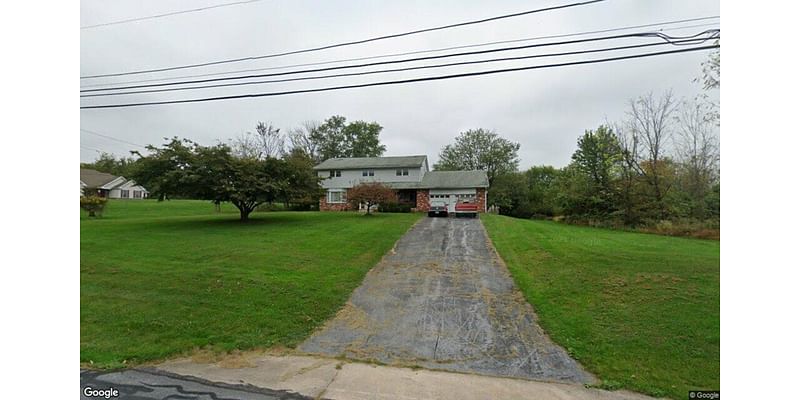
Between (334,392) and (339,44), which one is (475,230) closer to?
(339,44)

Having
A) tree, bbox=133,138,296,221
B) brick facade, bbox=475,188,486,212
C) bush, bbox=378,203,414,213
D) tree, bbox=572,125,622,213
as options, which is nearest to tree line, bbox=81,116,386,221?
tree, bbox=133,138,296,221

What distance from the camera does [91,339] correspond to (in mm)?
4461

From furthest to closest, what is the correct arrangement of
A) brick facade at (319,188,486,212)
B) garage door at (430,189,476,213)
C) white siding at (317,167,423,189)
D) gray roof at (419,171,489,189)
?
white siding at (317,167,423,189) → gray roof at (419,171,489,189) → brick facade at (319,188,486,212) → garage door at (430,189,476,213)

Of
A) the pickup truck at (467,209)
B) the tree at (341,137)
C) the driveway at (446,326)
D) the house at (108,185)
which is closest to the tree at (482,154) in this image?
the tree at (341,137)

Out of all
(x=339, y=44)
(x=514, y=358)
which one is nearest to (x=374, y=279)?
(x=514, y=358)

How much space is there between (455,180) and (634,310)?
20.8 metres

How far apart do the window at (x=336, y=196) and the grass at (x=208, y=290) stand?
14964mm

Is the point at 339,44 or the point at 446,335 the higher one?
the point at 339,44

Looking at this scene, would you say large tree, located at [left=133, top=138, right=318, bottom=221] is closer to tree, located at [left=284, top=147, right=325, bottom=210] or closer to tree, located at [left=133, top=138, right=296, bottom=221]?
tree, located at [left=133, top=138, right=296, bottom=221]

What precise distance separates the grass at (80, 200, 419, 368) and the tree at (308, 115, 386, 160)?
3458 cm

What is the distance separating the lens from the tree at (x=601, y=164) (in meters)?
20.4

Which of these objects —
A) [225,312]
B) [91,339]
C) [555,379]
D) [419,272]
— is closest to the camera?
[555,379]

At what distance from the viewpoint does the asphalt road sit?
3.13 meters

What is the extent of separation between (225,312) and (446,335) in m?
3.71
